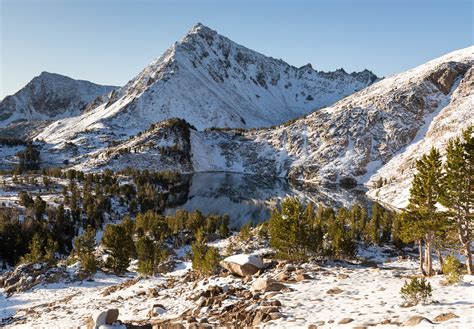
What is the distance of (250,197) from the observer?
157500 mm

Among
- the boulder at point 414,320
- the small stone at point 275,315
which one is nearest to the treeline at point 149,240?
the small stone at point 275,315

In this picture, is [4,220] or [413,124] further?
[413,124]

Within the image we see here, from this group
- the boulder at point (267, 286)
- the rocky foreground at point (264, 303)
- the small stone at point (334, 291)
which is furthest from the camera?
the boulder at point (267, 286)

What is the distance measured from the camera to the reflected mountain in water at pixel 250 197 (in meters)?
134

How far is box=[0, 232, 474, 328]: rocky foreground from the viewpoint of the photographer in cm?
2050

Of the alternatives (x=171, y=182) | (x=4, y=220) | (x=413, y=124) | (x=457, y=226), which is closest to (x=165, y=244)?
(x=4, y=220)

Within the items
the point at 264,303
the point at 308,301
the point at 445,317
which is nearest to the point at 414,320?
the point at 445,317

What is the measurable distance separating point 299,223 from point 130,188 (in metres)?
115

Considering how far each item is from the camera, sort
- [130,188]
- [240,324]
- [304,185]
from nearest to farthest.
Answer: [240,324], [130,188], [304,185]

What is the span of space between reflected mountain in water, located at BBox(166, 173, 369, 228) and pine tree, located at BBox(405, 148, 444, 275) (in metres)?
80.3

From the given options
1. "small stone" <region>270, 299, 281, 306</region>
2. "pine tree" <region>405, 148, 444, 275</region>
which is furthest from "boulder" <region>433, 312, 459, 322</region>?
"pine tree" <region>405, 148, 444, 275</region>

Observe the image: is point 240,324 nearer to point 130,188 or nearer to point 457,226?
point 457,226

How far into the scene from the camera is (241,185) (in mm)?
187750

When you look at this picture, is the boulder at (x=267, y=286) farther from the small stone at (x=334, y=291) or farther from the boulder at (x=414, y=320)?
the boulder at (x=414, y=320)
